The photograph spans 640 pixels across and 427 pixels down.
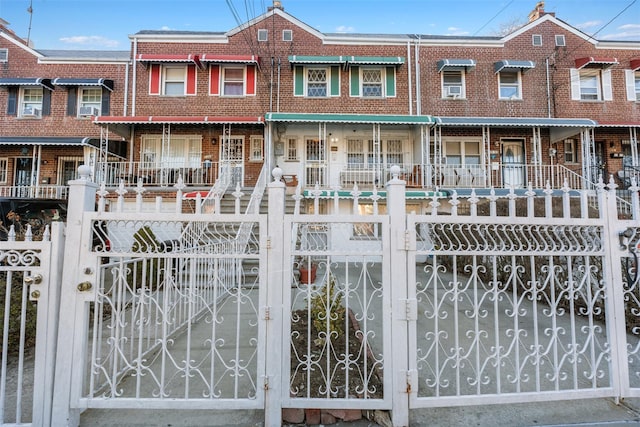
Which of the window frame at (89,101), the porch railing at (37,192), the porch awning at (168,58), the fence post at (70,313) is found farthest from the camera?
the window frame at (89,101)

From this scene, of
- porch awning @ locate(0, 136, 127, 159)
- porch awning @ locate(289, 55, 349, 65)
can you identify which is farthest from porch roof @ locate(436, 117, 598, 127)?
porch awning @ locate(0, 136, 127, 159)

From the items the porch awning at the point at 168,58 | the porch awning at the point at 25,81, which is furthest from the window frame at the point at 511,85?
the porch awning at the point at 25,81

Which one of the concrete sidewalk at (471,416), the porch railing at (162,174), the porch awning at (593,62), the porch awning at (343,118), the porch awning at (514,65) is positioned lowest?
the concrete sidewalk at (471,416)

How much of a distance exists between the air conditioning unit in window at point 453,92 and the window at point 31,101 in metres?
17.9

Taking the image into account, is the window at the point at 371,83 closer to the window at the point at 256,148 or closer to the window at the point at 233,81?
the window at the point at 256,148

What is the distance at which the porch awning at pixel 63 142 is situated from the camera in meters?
12.5

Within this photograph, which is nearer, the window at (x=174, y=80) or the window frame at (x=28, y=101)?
the window at (x=174, y=80)

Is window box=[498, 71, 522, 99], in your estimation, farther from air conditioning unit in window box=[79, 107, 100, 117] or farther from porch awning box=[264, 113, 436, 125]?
air conditioning unit in window box=[79, 107, 100, 117]

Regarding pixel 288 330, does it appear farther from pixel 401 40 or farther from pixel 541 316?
pixel 401 40

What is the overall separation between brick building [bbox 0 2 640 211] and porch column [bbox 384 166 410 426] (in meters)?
10.0

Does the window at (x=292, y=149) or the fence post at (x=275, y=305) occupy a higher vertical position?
the window at (x=292, y=149)

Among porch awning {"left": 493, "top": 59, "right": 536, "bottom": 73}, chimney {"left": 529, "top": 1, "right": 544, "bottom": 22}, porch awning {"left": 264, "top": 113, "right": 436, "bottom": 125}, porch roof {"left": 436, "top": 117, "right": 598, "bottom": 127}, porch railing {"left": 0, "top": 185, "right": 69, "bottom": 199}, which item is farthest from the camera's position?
chimney {"left": 529, "top": 1, "right": 544, "bottom": 22}

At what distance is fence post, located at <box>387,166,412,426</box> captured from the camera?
2436mm

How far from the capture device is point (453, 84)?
13.6 metres
